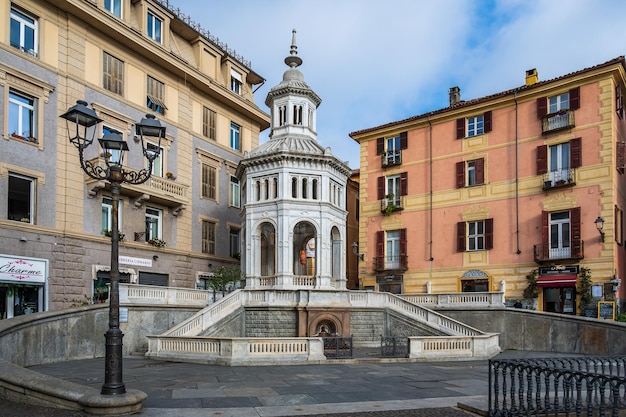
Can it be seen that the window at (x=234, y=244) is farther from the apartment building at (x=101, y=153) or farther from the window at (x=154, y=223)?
the window at (x=154, y=223)

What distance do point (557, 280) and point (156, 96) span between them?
25140 millimetres

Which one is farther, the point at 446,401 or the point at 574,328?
the point at 574,328

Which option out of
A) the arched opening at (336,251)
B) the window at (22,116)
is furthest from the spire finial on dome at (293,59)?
the window at (22,116)

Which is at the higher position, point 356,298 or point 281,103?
point 281,103

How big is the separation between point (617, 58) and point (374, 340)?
64.5ft

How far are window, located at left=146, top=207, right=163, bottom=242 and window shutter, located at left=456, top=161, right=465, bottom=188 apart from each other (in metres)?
18.6

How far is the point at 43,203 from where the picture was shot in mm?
26219

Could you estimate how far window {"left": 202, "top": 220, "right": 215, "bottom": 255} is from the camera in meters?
36.5

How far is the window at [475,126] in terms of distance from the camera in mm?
35750

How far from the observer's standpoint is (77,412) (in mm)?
10320

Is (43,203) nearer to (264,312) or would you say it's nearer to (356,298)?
(264,312)

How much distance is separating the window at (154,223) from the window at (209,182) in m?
4.35

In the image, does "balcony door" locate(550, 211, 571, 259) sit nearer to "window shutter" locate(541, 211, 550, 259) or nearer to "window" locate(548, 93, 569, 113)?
"window shutter" locate(541, 211, 550, 259)

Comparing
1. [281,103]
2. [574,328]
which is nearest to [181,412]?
[574,328]
